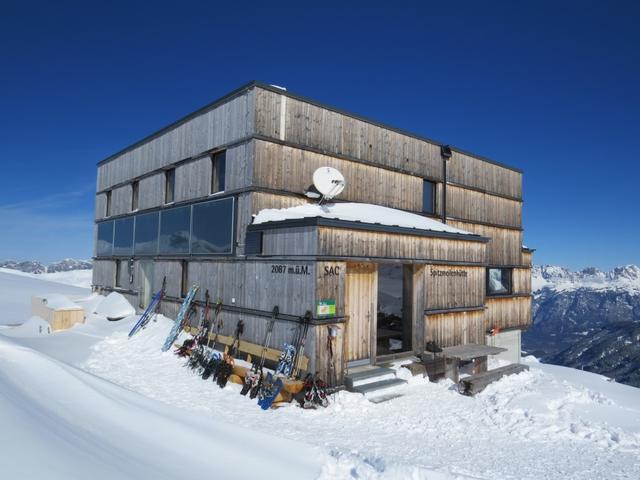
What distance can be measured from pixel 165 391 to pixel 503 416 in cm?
878

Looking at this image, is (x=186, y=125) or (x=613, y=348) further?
(x=613, y=348)

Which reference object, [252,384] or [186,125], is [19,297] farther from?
[252,384]

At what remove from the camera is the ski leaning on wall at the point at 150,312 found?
17.5 meters

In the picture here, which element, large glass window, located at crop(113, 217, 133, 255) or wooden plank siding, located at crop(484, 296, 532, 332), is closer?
large glass window, located at crop(113, 217, 133, 255)

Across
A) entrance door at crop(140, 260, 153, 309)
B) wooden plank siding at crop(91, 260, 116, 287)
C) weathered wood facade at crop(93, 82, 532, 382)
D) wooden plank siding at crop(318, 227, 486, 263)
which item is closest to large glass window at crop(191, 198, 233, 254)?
weathered wood facade at crop(93, 82, 532, 382)

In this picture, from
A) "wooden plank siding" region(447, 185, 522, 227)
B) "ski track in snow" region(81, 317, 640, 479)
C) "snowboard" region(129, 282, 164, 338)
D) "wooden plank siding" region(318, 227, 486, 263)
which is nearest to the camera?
"ski track in snow" region(81, 317, 640, 479)

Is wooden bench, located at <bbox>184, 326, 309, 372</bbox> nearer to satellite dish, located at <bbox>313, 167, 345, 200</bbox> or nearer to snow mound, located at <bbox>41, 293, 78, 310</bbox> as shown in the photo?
satellite dish, located at <bbox>313, 167, 345, 200</bbox>

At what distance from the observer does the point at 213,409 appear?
9875 mm

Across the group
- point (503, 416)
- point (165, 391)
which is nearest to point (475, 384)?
point (503, 416)

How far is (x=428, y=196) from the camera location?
2138 centimetres

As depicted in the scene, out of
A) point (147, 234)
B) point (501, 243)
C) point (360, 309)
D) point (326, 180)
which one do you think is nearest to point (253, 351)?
point (360, 309)

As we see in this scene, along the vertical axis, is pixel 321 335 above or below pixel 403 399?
above

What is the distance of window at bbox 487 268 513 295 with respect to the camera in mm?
24234

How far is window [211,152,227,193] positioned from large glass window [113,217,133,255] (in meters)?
9.02
